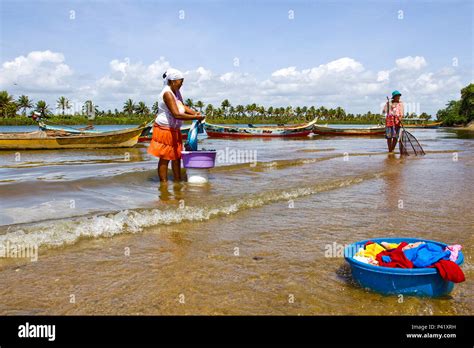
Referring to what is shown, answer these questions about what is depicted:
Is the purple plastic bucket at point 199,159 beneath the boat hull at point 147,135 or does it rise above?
beneath

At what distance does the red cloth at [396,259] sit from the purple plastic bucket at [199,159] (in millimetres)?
4697

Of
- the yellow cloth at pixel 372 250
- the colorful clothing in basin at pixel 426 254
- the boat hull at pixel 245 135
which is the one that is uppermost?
the boat hull at pixel 245 135

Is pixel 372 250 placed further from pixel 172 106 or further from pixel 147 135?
pixel 147 135

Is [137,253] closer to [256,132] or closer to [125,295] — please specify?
[125,295]

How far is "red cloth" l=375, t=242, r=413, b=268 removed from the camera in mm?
2700

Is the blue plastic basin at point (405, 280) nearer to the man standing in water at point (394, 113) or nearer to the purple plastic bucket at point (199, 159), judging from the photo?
the purple plastic bucket at point (199, 159)

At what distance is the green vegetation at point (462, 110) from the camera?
2566 inches

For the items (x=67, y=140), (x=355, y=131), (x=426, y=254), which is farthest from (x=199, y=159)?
(x=355, y=131)

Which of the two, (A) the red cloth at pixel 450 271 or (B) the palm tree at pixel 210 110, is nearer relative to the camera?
(A) the red cloth at pixel 450 271

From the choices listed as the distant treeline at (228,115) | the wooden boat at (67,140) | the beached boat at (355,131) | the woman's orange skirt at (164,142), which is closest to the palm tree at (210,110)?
the distant treeline at (228,115)

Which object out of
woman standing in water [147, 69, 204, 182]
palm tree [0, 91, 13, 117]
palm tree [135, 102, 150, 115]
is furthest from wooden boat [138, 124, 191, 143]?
palm tree [135, 102, 150, 115]

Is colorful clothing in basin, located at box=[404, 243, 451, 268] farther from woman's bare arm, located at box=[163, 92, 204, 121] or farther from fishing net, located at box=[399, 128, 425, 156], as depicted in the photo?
fishing net, located at box=[399, 128, 425, 156]

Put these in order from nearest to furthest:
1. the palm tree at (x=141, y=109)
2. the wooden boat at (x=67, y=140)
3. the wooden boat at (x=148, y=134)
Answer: the wooden boat at (x=67, y=140) → the wooden boat at (x=148, y=134) → the palm tree at (x=141, y=109)
